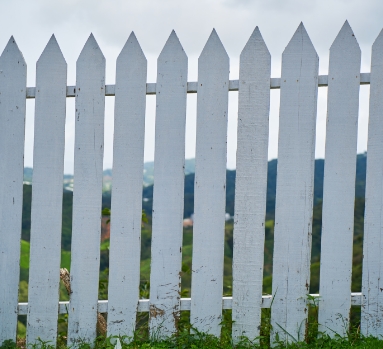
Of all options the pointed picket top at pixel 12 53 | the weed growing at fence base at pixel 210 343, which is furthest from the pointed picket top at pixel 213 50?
the weed growing at fence base at pixel 210 343

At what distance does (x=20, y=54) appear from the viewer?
314 cm

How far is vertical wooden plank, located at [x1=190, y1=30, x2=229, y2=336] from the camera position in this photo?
9.74 ft

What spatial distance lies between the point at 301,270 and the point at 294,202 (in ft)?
1.46

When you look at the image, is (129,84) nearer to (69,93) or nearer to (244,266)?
(69,93)

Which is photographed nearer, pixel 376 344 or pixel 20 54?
pixel 376 344

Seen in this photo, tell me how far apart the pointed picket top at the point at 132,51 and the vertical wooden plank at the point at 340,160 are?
3.98 ft

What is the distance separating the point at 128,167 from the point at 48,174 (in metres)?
0.53

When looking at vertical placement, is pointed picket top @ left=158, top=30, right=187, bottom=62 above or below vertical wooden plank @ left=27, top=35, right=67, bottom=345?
above

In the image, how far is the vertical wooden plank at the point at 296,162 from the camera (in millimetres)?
2980

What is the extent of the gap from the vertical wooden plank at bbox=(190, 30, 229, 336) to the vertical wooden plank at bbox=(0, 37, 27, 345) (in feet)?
3.84

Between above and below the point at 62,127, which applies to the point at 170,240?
below

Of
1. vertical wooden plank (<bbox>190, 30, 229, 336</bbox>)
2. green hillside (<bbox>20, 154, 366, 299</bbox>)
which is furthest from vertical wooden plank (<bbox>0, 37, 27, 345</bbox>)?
vertical wooden plank (<bbox>190, 30, 229, 336</bbox>)

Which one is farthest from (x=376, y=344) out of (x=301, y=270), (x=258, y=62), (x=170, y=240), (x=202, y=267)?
(x=258, y=62)

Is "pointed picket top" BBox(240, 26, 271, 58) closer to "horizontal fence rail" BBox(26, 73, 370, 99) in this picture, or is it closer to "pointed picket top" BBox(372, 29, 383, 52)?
"horizontal fence rail" BBox(26, 73, 370, 99)
